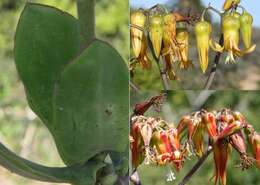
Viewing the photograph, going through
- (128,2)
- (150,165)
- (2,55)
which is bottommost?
(150,165)

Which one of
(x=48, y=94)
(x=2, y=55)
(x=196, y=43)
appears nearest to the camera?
(x=48, y=94)

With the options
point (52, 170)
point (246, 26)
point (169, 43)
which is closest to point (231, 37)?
point (246, 26)

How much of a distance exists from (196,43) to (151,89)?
0.48 feet

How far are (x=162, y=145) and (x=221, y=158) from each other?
0.14 meters

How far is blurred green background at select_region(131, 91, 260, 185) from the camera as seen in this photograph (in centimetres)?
101

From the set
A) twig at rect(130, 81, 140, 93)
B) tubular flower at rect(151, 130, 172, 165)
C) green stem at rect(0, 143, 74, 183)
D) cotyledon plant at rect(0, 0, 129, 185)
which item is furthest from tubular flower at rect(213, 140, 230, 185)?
green stem at rect(0, 143, 74, 183)

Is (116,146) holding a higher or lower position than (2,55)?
lower

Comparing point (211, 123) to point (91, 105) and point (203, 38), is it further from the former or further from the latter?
point (91, 105)

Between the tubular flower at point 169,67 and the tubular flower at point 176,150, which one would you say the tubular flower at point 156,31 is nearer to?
the tubular flower at point 169,67

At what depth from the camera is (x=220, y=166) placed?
1.04m

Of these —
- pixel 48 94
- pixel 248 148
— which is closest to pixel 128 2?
pixel 48 94

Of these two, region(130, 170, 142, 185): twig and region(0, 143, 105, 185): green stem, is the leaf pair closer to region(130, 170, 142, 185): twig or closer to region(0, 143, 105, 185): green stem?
region(0, 143, 105, 185): green stem

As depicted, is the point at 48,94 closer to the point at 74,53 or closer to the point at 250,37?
the point at 74,53

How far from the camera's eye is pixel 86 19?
2.19 feet
